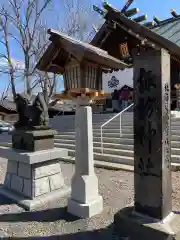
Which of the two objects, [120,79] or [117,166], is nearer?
[117,166]

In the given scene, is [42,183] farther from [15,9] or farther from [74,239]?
[15,9]

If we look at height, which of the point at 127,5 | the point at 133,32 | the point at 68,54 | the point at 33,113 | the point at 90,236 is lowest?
the point at 90,236

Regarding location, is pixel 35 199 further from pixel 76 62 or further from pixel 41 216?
pixel 76 62

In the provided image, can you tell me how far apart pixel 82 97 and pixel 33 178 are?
1915mm

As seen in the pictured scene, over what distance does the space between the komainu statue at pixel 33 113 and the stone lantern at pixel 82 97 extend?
87 cm

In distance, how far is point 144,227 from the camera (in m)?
3.02

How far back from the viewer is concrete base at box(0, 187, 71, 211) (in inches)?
178

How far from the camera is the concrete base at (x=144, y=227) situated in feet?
9.40

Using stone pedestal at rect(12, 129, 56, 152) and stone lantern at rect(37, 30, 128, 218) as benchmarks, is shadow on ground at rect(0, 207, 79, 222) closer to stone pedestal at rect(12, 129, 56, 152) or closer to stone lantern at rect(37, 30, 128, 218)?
stone lantern at rect(37, 30, 128, 218)

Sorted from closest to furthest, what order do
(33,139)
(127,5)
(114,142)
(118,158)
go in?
(33,139) < (118,158) < (114,142) < (127,5)

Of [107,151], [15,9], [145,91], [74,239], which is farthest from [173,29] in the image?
[74,239]

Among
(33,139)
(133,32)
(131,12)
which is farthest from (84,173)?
(131,12)

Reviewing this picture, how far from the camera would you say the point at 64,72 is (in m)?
4.46

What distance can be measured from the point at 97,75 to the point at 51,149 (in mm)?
1875
